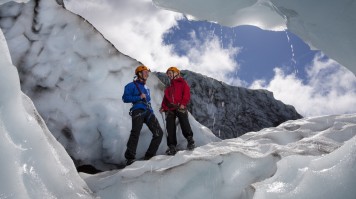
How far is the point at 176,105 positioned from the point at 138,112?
2.09ft

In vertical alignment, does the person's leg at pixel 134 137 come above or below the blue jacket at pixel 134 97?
below

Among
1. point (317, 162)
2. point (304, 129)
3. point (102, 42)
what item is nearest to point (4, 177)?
point (317, 162)

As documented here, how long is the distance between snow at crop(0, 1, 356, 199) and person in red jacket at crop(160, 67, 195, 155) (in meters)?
0.51

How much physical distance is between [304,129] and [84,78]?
424cm

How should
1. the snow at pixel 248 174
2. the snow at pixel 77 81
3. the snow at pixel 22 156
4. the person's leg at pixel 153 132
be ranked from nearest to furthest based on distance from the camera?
the snow at pixel 22 156 < the snow at pixel 248 174 < the person's leg at pixel 153 132 < the snow at pixel 77 81

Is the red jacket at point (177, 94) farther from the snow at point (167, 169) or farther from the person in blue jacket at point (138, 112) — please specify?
the snow at point (167, 169)

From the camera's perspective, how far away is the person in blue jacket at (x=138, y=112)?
521 centimetres

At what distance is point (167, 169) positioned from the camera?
411 centimetres

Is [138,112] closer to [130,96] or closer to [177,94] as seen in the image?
[130,96]

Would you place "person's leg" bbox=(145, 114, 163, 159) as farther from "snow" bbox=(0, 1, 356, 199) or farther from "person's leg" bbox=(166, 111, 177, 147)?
"snow" bbox=(0, 1, 356, 199)

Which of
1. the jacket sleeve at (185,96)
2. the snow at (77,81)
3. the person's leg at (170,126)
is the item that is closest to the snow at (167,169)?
the snow at (77,81)

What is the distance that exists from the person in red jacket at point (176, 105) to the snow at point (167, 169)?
505mm

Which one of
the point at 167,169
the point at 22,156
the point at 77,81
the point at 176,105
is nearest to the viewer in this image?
the point at 22,156

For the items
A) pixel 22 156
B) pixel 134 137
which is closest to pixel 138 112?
pixel 134 137
